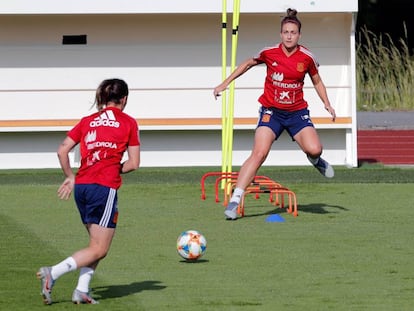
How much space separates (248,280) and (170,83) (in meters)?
12.9

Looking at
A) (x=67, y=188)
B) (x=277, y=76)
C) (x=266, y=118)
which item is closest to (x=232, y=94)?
(x=266, y=118)

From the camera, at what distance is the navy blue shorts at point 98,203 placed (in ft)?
27.5

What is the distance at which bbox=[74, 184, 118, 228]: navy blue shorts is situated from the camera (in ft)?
27.5

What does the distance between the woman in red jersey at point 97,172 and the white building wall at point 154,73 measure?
43.6 ft

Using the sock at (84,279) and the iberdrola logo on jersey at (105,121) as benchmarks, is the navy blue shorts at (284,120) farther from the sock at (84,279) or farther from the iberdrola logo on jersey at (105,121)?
the sock at (84,279)

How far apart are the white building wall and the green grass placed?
14.6 ft

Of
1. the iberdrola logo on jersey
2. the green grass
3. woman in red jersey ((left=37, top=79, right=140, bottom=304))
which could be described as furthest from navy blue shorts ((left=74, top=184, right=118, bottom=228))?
the green grass

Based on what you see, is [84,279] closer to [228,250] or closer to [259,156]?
[228,250]

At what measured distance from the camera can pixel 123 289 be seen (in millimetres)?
9000

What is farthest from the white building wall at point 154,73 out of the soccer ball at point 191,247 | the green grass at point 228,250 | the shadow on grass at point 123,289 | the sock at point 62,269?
the sock at point 62,269

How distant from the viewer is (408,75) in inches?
1093

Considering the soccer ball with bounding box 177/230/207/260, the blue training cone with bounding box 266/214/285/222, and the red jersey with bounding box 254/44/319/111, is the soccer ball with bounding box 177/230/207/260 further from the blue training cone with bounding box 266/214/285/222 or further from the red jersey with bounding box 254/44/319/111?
the red jersey with bounding box 254/44/319/111

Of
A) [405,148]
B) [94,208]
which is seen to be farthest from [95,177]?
[405,148]

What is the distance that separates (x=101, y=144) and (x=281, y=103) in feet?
16.2
